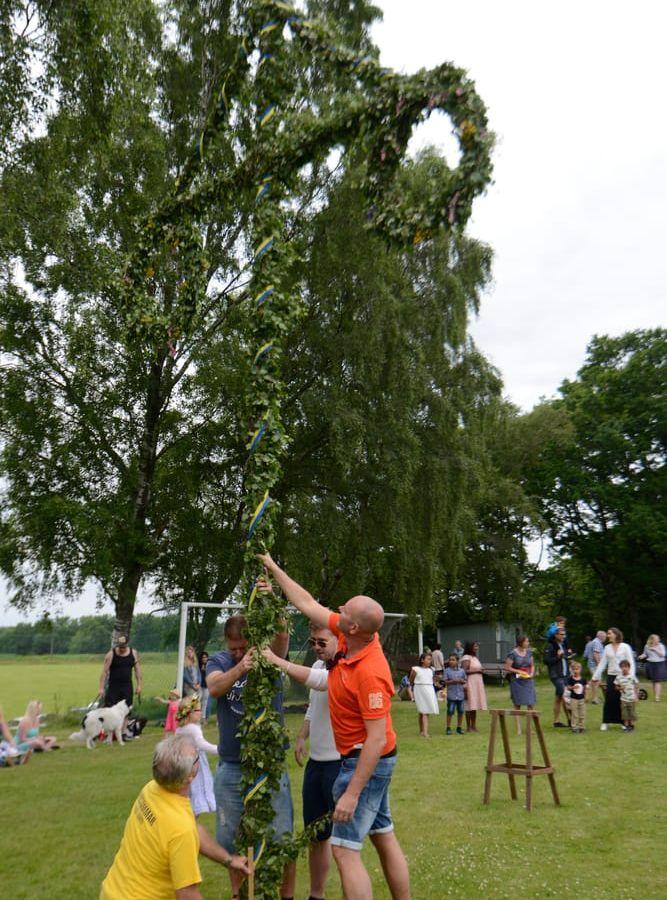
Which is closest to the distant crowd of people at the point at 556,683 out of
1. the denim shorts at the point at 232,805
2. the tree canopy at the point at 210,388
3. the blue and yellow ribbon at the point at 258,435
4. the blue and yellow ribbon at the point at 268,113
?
the tree canopy at the point at 210,388

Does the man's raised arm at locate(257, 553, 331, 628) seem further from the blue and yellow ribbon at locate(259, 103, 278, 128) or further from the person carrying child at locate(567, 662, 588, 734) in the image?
the person carrying child at locate(567, 662, 588, 734)

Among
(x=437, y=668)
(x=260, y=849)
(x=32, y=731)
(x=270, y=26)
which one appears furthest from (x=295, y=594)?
(x=437, y=668)

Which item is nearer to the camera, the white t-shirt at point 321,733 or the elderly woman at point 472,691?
the white t-shirt at point 321,733

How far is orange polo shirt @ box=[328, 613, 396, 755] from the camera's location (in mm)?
4355

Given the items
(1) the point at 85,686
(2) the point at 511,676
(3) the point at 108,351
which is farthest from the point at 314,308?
A: (1) the point at 85,686

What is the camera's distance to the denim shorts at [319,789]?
206 inches

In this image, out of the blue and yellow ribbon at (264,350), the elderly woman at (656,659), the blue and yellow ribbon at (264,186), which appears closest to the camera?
the blue and yellow ribbon at (264,350)

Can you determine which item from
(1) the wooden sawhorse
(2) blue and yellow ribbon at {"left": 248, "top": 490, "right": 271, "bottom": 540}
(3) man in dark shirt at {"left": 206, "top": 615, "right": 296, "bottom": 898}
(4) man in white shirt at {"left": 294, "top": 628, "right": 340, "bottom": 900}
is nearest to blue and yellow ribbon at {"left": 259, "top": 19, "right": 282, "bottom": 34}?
(2) blue and yellow ribbon at {"left": 248, "top": 490, "right": 271, "bottom": 540}

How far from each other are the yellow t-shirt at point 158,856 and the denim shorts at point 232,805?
129 centimetres

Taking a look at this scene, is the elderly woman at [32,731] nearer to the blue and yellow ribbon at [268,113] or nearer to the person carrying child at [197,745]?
the person carrying child at [197,745]

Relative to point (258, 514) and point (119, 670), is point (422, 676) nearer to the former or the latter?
point (119, 670)

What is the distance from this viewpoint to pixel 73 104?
13680 millimetres

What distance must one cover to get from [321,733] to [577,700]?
10.7 m

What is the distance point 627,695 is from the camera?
14.5 m
